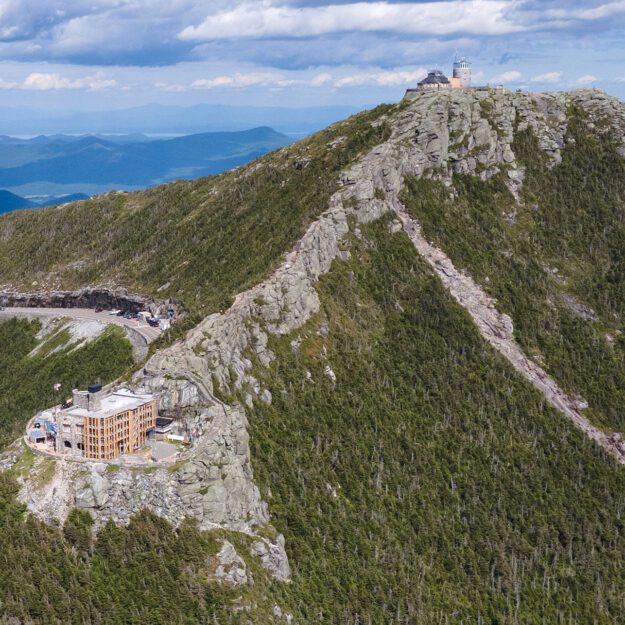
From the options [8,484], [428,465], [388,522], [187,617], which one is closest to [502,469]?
[428,465]

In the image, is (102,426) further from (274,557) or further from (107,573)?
(274,557)

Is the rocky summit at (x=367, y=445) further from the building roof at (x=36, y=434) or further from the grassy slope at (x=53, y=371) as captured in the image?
the grassy slope at (x=53, y=371)

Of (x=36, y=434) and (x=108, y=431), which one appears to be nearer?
(x=108, y=431)

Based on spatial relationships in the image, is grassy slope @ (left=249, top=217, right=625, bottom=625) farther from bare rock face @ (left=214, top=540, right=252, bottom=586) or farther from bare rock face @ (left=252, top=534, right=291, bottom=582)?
bare rock face @ (left=214, top=540, right=252, bottom=586)

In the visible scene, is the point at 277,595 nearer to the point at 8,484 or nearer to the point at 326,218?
the point at 8,484

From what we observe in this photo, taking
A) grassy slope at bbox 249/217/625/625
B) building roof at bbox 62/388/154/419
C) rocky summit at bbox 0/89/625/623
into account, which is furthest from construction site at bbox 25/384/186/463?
grassy slope at bbox 249/217/625/625

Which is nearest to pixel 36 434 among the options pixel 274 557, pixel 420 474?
pixel 274 557
